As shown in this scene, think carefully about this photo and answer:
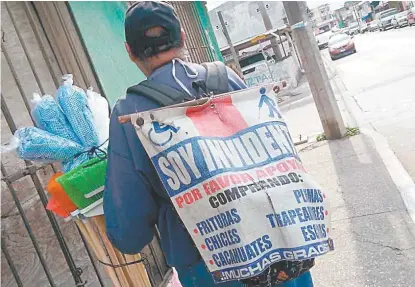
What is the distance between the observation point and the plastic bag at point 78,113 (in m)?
1.71

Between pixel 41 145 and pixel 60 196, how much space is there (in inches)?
9.2

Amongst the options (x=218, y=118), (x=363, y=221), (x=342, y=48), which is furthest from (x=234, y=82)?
(x=342, y=48)

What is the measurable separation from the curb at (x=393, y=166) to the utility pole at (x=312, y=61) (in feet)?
2.46

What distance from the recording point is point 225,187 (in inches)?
48.4

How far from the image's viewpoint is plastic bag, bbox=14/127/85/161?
159 centimetres

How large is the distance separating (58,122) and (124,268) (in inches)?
30.0

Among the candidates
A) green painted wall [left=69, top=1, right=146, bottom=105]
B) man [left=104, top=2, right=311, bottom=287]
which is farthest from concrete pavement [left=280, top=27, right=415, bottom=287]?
green painted wall [left=69, top=1, right=146, bottom=105]

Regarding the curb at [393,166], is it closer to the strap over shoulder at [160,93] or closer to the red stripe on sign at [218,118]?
the red stripe on sign at [218,118]

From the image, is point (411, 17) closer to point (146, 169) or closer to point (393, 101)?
point (393, 101)

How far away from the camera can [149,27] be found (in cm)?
144

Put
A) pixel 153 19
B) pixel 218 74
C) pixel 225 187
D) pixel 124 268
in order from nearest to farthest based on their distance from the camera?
pixel 225 187 < pixel 153 19 < pixel 218 74 < pixel 124 268

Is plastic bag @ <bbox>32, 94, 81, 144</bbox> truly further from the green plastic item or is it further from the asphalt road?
the asphalt road

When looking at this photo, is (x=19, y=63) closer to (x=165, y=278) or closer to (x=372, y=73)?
(x=165, y=278)

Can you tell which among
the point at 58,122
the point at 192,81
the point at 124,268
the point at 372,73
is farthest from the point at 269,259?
the point at 372,73
